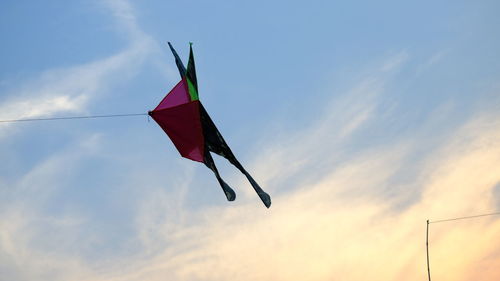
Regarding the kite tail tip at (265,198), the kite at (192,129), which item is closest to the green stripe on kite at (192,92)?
the kite at (192,129)

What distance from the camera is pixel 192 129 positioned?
47.7 feet

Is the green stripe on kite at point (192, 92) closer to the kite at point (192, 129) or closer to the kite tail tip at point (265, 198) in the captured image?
the kite at point (192, 129)

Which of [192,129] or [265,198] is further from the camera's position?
[265,198]

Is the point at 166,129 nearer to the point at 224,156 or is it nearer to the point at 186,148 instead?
the point at 186,148

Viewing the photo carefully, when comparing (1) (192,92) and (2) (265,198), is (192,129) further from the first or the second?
(2) (265,198)

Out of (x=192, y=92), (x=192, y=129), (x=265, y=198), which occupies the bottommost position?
(x=265, y=198)

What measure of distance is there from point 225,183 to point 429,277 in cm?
722

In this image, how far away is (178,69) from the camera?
1546 centimetres

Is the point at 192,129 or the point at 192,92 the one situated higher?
the point at 192,92

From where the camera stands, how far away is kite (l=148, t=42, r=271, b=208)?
1405 cm

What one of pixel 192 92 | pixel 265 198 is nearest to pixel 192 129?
pixel 192 92

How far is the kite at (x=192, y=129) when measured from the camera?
14.1m

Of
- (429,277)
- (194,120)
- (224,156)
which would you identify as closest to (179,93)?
(194,120)

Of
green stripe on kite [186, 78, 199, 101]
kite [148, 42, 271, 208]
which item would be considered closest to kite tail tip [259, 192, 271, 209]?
kite [148, 42, 271, 208]
